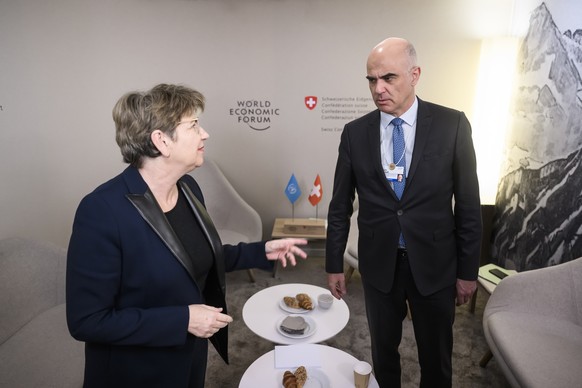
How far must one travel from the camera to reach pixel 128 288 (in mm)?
1314

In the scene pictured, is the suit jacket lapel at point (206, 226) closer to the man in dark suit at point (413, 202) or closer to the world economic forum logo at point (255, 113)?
the man in dark suit at point (413, 202)

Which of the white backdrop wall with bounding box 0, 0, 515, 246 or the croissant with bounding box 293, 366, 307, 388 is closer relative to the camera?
the croissant with bounding box 293, 366, 307, 388

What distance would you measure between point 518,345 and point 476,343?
852mm

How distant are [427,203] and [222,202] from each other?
262 cm

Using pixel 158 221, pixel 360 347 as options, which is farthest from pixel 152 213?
pixel 360 347

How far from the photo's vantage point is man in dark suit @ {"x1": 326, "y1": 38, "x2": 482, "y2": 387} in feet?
5.80

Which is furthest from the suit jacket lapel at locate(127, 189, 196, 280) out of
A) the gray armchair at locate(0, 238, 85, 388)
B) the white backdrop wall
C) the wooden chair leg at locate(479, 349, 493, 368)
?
the white backdrop wall

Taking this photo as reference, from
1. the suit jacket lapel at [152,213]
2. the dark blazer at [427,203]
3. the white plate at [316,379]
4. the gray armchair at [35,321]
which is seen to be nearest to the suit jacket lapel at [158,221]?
the suit jacket lapel at [152,213]

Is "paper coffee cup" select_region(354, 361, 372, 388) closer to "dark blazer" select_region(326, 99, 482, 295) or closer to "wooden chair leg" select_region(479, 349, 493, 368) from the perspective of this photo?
"dark blazer" select_region(326, 99, 482, 295)

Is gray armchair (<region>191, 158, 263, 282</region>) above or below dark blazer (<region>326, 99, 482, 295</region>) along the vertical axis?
below

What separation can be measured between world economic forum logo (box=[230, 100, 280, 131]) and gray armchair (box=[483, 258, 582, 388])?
2.62 metres

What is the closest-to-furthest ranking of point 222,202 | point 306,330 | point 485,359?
point 306,330, point 485,359, point 222,202

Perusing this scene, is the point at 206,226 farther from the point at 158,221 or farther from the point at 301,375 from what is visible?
the point at 301,375

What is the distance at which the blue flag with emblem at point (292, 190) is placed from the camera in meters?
4.07
